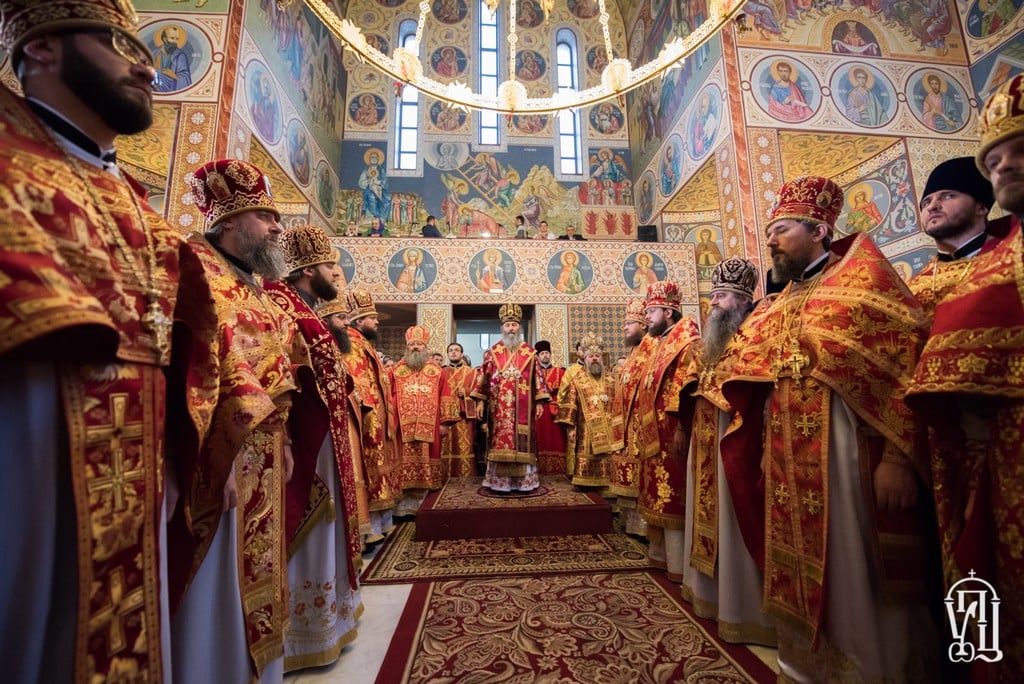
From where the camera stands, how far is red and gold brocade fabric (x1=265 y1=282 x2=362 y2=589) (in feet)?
7.41

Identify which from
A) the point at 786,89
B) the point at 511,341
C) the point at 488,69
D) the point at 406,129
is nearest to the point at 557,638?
the point at 511,341

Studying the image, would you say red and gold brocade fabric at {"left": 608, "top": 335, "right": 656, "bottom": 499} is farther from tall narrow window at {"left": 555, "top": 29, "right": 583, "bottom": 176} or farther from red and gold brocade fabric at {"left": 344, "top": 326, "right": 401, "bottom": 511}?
tall narrow window at {"left": 555, "top": 29, "right": 583, "bottom": 176}

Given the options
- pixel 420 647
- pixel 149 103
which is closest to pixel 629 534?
pixel 420 647

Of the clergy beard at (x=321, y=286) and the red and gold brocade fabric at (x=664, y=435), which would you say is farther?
the red and gold brocade fabric at (x=664, y=435)

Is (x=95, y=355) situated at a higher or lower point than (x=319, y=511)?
higher

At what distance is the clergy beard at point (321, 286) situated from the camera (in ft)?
9.63

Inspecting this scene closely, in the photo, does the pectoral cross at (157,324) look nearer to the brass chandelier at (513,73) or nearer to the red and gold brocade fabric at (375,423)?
the red and gold brocade fabric at (375,423)

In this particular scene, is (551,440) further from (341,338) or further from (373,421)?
(341,338)

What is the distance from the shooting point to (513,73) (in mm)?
5777

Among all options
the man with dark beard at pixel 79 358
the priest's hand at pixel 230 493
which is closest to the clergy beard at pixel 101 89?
the man with dark beard at pixel 79 358

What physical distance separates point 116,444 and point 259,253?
1224 mm

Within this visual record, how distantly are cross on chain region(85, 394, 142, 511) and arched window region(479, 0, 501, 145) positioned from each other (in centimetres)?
1693

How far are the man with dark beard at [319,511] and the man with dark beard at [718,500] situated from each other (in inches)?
86.0

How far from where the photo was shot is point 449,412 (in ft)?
21.8
